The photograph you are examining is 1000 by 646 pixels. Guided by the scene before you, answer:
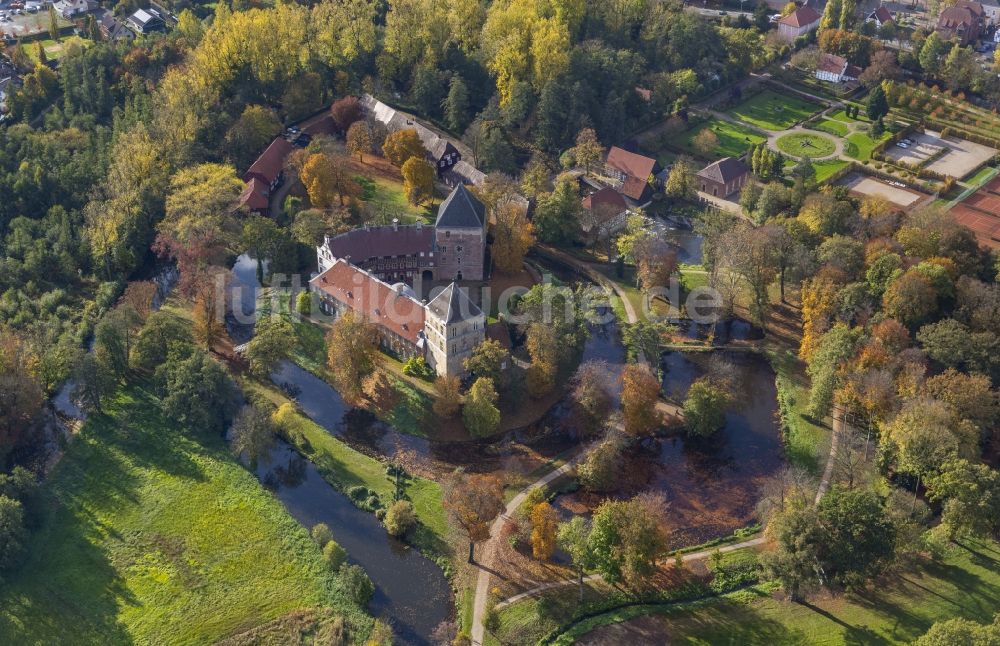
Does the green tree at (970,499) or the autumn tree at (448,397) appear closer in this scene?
the green tree at (970,499)

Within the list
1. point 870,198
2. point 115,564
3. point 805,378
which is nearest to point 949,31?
point 870,198

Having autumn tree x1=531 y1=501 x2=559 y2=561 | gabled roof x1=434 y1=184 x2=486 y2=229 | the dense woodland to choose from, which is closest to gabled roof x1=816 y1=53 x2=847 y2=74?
the dense woodland

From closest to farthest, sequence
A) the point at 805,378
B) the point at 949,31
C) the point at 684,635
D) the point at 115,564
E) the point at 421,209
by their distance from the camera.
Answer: the point at 684,635
the point at 115,564
the point at 805,378
the point at 421,209
the point at 949,31

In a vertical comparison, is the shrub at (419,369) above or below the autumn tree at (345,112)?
below

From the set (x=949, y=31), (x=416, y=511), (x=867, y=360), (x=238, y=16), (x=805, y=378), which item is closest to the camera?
(x=416, y=511)

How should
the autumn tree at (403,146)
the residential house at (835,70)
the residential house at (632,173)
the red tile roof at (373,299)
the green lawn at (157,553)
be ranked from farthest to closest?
1. the residential house at (835,70)
2. the residential house at (632,173)
3. the autumn tree at (403,146)
4. the red tile roof at (373,299)
5. the green lawn at (157,553)

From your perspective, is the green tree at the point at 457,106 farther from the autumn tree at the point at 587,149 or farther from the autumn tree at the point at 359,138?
the autumn tree at the point at 587,149

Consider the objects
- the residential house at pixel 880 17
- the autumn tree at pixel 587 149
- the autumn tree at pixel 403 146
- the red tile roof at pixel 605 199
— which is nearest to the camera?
the red tile roof at pixel 605 199

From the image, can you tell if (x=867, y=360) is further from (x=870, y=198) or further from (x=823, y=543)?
(x=870, y=198)

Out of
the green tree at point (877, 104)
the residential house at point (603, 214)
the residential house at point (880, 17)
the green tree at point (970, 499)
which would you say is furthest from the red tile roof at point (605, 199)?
the residential house at point (880, 17)
